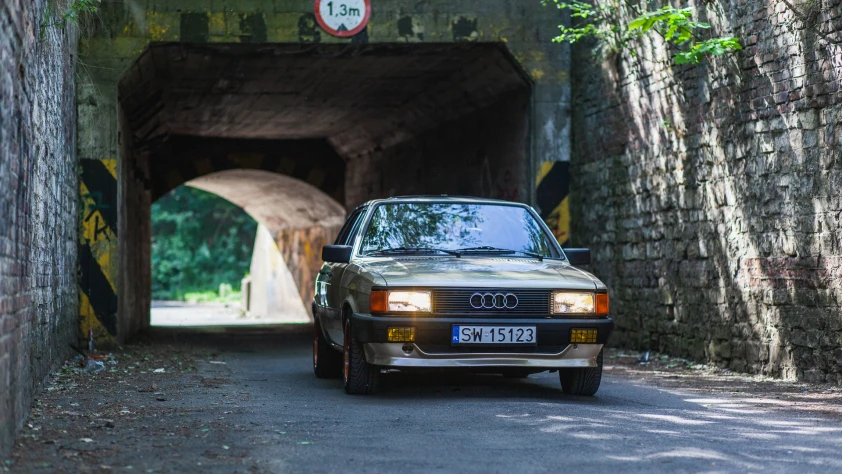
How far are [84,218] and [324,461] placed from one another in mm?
8716

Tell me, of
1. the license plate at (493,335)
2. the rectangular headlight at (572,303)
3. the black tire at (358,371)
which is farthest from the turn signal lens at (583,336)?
the black tire at (358,371)

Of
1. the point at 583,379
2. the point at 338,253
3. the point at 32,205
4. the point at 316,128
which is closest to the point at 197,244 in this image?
the point at 316,128

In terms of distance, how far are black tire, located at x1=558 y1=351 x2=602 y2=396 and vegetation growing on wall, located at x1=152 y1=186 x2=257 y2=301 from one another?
1684 inches

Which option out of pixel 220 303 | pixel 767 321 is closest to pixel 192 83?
pixel 767 321

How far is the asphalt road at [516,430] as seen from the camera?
18.7 ft

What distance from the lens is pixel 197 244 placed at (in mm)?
51781

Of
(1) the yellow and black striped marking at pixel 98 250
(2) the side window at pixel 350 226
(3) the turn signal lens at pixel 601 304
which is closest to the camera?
(3) the turn signal lens at pixel 601 304

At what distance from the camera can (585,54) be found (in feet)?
47.0

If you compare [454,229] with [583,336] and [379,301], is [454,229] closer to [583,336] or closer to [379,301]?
[379,301]

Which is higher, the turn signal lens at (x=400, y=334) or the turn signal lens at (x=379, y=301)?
the turn signal lens at (x=379, y=301)

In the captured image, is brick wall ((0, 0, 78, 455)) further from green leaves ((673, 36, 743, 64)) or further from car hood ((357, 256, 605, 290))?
green leaves ((673, 36, 743, 64))

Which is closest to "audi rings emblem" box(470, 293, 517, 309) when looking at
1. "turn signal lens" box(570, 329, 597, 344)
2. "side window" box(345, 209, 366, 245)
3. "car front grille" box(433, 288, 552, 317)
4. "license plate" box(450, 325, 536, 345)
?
"car front grille" box(433, 288, 552, 317)

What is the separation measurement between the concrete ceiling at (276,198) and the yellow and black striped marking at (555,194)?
11558 mm

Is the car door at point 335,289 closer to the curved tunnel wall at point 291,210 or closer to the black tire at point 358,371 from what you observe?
the black tire at point 358,371
